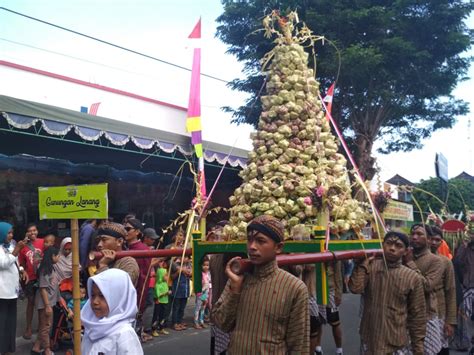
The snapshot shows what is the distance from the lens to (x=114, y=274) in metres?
2.93

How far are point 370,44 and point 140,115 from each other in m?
7.91

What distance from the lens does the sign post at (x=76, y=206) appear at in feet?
11.5

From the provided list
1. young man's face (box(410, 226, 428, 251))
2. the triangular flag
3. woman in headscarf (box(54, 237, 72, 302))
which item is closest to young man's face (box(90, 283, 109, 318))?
young man's face (box(410, 226, 428, 251))

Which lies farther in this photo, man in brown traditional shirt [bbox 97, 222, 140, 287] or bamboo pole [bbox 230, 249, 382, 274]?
man in brown traditional shirt [bbox 97, 222, 140, 287]

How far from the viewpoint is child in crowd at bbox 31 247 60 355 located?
661 cm

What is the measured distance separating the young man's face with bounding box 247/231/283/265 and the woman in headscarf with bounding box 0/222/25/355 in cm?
408

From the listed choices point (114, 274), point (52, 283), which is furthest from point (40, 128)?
point (114, 274)

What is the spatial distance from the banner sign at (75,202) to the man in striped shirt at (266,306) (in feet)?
4.31

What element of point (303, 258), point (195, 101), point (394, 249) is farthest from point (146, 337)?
point (195, 101)

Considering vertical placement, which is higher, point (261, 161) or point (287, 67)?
point (287, 67)

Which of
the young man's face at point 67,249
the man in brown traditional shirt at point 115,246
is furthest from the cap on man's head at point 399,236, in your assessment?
the young man's face at point 67,249

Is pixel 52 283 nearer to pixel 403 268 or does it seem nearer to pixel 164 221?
pixel 403 268

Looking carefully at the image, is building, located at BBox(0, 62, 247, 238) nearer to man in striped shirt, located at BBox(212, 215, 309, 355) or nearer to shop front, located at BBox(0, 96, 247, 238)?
shop front, located at BBox(0, 96, 247, 238)

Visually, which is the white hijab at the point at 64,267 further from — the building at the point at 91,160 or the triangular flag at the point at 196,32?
the triangular flag at the point at 196,32
